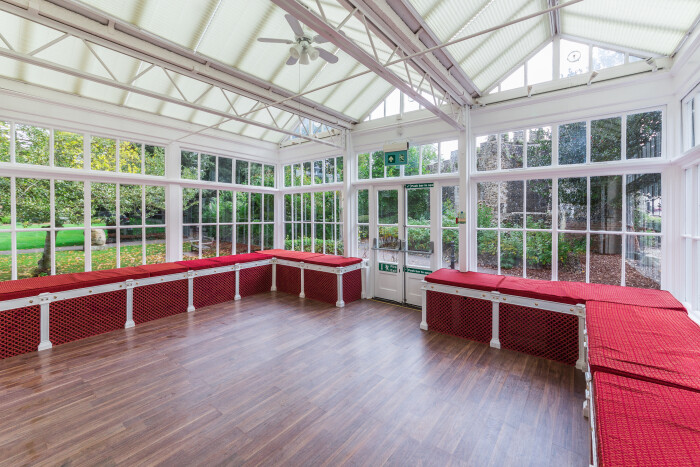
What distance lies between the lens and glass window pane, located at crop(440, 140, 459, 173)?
5812 mm

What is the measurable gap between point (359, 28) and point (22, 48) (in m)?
4.73

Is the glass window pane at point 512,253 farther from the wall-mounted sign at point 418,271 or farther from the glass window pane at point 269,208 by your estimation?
the glass window pane at point 269,208

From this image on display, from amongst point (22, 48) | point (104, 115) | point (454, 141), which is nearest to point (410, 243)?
point (454, 141)

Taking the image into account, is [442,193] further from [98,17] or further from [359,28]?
[98,17]

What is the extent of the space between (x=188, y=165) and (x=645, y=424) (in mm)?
7868

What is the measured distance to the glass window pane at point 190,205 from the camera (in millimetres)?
6938

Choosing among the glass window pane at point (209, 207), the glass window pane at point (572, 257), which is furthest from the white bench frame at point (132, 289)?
the glass window pane at point (572, 257)

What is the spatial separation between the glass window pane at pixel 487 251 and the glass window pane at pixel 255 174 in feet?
18.9

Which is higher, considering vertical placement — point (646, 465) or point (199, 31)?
point (199, 31)

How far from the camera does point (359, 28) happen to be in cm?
443

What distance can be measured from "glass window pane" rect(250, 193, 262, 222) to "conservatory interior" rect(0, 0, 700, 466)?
42.6 inches

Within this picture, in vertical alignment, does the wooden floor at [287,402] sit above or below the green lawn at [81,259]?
below

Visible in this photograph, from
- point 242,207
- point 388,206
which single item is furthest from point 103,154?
point 388,206

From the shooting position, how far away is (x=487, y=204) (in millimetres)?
5480
